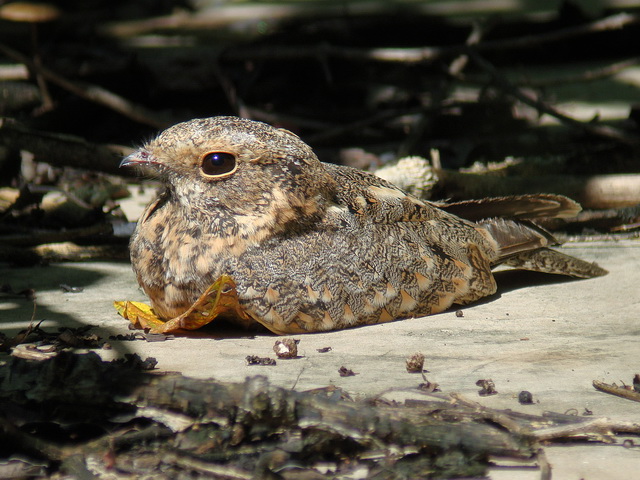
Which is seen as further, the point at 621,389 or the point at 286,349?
the point at 286,349

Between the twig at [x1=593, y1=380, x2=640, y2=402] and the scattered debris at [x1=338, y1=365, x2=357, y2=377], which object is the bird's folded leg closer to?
the scattered debris at [x1=338, y1=365, x2=357, y2=377]

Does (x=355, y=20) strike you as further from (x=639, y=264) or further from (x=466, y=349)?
(x=466, y=349)

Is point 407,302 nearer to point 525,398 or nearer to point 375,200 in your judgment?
point 375,200

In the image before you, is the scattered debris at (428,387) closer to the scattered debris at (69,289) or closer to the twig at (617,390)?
the twig at (617,390)

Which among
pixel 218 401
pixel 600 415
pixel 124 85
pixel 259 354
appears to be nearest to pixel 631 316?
pixel 600 415

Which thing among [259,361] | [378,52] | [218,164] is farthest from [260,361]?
[378,52]

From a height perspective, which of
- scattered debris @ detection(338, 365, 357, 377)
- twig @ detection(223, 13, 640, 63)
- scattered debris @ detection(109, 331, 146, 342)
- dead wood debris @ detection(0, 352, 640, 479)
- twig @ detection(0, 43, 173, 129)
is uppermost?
twig @ detection(223, 13, 640, 63)

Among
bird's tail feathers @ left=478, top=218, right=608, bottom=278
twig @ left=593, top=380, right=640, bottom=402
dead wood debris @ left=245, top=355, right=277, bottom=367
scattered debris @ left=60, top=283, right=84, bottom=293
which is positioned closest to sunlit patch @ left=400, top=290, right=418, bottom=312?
bird's tail feathers @ left=478, top=218, right=608, bottom=278
